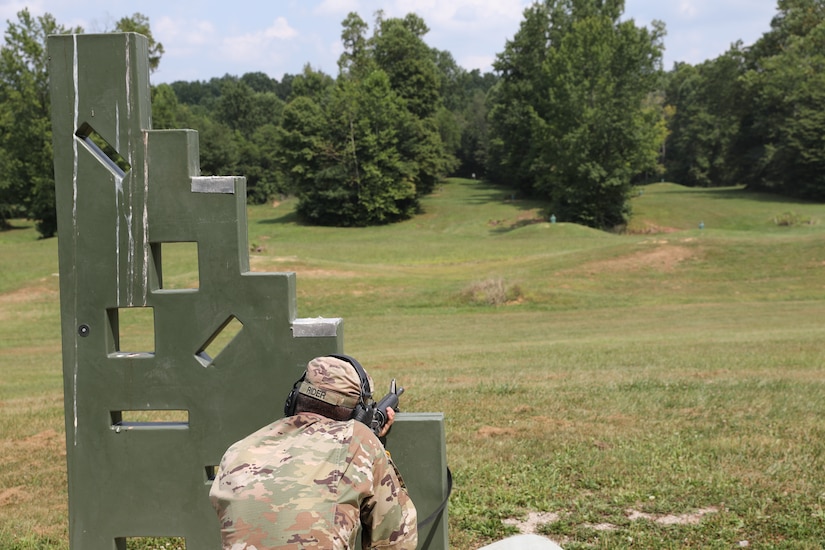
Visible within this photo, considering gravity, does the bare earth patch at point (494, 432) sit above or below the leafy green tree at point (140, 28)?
below

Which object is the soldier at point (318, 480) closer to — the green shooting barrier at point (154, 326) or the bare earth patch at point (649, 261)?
the green shooting barrier at point (154, 326)

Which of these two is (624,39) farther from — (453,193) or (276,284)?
(276,284)

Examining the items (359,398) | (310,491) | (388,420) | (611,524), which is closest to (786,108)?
(611,524)

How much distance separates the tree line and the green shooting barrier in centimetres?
5216

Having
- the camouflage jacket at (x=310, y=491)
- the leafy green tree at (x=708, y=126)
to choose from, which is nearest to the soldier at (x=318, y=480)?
the camouflage jacket at (x=310, y=491)

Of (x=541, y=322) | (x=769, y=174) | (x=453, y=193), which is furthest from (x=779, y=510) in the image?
(x=453, y=193)

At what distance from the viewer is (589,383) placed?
35.8ft

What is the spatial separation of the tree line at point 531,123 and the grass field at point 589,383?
2257 cm

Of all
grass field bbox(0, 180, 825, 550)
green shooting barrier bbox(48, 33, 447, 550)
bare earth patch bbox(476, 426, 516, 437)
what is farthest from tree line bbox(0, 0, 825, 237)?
green shooting barrier bbox(48, 33, 447, 550)

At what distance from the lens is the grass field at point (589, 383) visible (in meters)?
5.90

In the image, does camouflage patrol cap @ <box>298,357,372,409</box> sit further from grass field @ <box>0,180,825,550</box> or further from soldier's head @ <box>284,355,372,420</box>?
grass field @ <box>0,180,825,550</box>

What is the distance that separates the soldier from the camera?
10.2 ft

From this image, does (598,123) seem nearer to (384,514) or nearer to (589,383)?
(589,383)

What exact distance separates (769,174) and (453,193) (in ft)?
90.9
